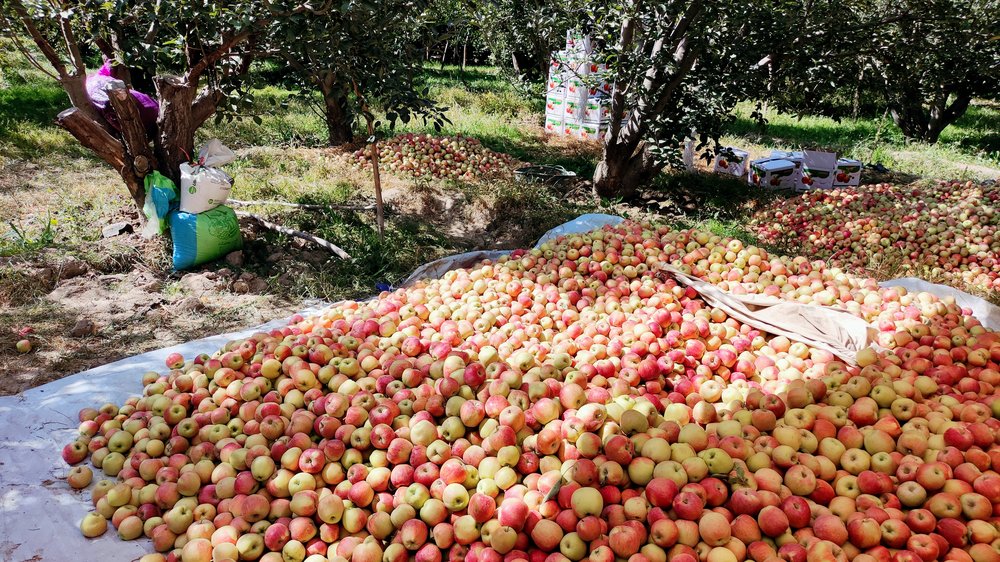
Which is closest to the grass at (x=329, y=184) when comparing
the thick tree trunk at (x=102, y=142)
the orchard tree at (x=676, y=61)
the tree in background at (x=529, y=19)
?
the orchard tree at (x=676, y=61)

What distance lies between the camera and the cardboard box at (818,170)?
29.8 ft

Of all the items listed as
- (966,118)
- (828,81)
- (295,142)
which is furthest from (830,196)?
(966,118)

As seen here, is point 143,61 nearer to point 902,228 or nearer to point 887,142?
point 902,228

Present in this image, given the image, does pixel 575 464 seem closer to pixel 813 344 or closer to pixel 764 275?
pixel 813 344

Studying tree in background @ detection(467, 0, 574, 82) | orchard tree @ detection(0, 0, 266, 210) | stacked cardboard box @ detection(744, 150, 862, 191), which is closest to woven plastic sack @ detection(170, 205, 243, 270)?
orchard tree @ detection(0, 0, 266, 210)

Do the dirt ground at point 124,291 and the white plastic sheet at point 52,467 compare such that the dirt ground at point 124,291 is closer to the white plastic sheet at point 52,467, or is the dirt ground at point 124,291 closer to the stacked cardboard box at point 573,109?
the white plastic sheet at point 52,467

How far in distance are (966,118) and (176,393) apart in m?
23.0

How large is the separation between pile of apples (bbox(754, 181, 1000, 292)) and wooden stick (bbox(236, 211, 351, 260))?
512 centimetres

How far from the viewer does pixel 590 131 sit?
11.2 meters

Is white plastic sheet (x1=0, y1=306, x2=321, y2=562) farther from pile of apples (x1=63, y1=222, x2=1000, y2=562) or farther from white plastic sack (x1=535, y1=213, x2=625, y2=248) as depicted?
white plastic sack (x1=535, y1=213, x2=625, y2=248)

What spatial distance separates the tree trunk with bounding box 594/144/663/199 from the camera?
8.09 metres

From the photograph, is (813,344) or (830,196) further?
(830,196)

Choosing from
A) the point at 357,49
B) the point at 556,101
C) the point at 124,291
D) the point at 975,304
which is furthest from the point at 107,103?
the point at 556,101

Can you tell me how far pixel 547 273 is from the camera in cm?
422
